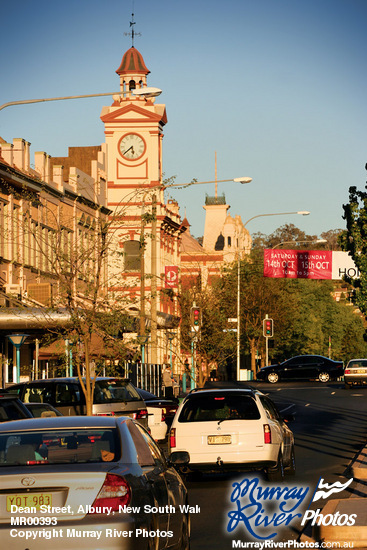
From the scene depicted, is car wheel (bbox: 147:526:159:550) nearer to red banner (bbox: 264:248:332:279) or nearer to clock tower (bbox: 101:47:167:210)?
red banner (bbox: 264:248:332:279)

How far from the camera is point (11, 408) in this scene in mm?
13719

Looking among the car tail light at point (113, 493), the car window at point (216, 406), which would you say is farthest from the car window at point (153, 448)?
the car window at point (216, 406)

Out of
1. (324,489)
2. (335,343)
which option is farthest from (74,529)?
(335,343)

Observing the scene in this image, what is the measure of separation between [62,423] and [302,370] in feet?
173

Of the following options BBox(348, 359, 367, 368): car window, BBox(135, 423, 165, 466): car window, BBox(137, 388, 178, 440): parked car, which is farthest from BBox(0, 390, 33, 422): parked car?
BBox(348, 359, 367, 368): car window

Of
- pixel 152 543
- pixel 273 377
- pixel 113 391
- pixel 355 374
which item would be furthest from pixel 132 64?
pixel 152 543

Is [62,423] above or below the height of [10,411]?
above

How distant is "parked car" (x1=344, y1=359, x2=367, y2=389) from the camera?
166ft

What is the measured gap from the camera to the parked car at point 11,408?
1347cm

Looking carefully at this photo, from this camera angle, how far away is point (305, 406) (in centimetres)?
3906

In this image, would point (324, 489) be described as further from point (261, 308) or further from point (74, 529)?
point (261, 308)

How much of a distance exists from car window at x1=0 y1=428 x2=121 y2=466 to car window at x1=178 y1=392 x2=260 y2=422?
853cm

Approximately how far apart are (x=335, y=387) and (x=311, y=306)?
43625 millimetres

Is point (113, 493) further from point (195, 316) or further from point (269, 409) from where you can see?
point (195, 316)
